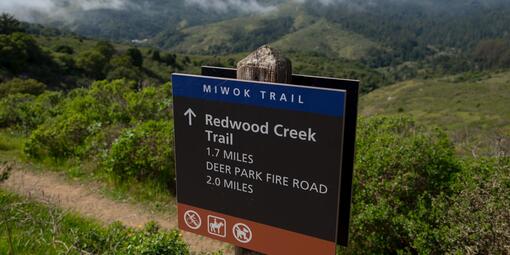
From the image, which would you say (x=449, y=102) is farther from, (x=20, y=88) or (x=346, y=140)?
(x=346, y=140)

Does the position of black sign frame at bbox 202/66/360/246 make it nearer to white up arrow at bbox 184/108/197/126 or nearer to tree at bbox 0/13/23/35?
white up arrow at bbox 184/108/197/126

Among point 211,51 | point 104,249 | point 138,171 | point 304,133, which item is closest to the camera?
point 304,133

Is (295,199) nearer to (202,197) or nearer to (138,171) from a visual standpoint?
(202,197)

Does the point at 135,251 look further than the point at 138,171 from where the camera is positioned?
No

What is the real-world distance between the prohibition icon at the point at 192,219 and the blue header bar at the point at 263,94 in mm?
707

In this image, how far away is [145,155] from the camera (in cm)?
698

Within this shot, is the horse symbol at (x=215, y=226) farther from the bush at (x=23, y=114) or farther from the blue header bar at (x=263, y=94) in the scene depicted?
the bush at (x=23, y=114)

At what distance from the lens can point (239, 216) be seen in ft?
8.30

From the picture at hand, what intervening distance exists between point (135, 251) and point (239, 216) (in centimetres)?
147

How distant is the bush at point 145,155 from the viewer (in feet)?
22.5

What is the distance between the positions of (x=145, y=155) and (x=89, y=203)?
109 centimetres

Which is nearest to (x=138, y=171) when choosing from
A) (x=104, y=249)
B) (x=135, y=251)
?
(x=104, y=249)

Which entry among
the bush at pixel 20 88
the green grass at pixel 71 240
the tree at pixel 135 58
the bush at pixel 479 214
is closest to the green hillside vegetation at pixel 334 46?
the tree at pixel 135 58

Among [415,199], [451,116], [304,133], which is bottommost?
[451,116]
